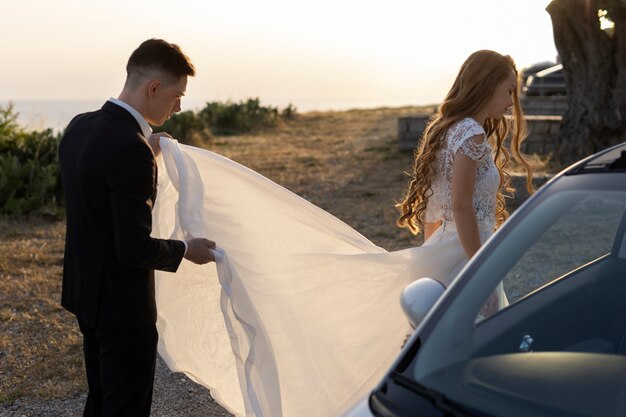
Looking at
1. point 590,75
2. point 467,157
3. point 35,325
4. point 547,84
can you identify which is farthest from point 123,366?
point 547,84

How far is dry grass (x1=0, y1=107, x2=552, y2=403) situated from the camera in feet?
20.4

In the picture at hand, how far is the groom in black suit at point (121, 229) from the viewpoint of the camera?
3.35 m

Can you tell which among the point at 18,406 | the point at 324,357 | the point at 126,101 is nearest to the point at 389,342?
the point at 324,357

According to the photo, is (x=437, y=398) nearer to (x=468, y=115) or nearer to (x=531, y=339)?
(x=531, y=339)

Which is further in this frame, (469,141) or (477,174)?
(477,174)

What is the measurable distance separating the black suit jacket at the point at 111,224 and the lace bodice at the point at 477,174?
1.32 meters

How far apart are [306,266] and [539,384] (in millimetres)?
1982

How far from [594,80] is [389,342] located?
9.85m

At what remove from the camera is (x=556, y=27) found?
521 inches

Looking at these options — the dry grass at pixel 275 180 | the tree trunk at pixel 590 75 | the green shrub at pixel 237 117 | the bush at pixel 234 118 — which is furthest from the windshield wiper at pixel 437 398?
the green shrub at pixel 237 117

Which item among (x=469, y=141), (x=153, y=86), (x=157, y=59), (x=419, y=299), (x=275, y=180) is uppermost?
(x=157, y=59)

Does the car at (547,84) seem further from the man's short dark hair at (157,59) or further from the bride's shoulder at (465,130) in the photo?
the man's short dark hair at (157,59)

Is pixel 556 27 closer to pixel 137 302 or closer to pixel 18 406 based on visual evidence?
pixel 18 406

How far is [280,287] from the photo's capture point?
4.18 m
